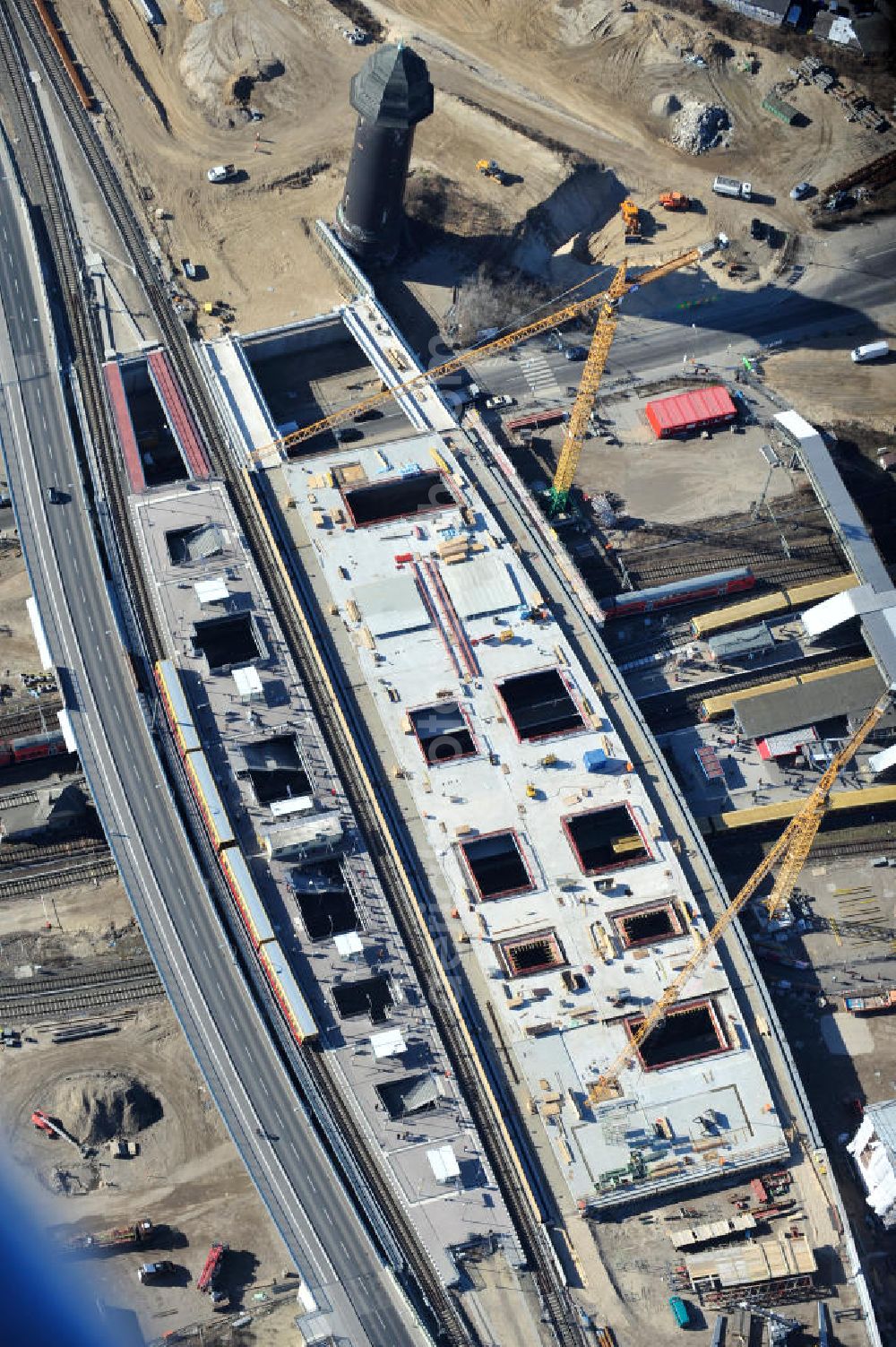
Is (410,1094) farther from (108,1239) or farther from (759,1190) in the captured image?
(759,1190)

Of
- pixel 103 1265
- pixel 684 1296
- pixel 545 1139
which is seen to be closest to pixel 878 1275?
pixel 684 1296

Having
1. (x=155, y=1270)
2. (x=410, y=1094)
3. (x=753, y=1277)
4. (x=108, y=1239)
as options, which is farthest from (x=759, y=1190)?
(x=108, y=1239)

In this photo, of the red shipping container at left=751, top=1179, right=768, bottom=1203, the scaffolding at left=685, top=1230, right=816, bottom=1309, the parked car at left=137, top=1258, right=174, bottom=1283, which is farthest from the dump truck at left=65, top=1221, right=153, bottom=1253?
the red shipping container at left=751, top=1179, right=768, bottom=1203

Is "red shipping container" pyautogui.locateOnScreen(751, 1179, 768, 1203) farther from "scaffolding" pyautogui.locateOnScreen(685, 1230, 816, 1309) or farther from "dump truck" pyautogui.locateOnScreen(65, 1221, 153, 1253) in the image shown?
"dump truck" pyautogui.locateOnScreen(65, 1221, 153, 1253)

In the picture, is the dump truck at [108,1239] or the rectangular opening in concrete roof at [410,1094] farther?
the rectangular opening in concrete roof at [410,1094]

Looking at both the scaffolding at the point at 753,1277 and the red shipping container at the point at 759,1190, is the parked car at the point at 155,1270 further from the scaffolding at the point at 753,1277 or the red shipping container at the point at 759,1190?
the red shipping container at the point at 759,1190

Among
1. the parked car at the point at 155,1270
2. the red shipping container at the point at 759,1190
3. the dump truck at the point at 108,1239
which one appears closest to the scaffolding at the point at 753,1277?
the red shipping container at the point at 759,1190
